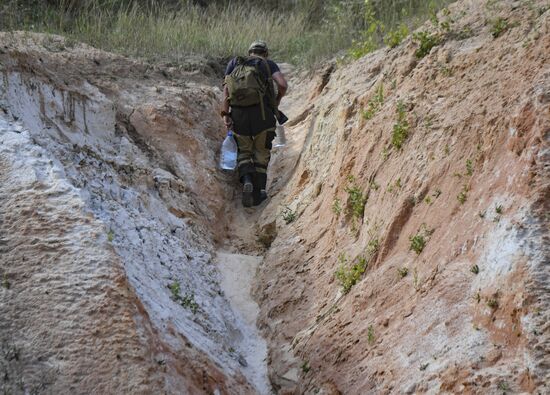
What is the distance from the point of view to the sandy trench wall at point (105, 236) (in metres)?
4.63

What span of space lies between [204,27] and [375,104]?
5.72 m

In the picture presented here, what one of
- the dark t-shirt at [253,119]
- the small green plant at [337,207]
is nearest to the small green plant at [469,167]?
the small green plant at [337,207]

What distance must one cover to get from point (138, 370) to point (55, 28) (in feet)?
25.9

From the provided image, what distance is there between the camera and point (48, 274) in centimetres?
499

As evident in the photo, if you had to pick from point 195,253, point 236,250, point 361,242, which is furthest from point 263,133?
point 361,242

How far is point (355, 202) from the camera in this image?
6.61m

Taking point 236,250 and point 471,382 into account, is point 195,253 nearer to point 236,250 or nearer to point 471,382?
point 236,250

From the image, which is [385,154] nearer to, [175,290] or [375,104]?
[375,104]

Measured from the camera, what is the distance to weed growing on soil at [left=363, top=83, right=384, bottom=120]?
733 cm

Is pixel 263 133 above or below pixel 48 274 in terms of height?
below

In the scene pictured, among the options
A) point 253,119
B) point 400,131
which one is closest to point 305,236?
point 400,131

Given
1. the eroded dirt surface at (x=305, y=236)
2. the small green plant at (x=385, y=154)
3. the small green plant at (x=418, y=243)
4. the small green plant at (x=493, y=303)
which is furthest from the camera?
the small green plant at (x=385, y=154)

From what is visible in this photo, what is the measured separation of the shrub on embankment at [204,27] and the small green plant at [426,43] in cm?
177

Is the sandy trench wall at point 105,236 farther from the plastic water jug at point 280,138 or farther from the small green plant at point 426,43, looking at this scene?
the small green plant at point 426,43
